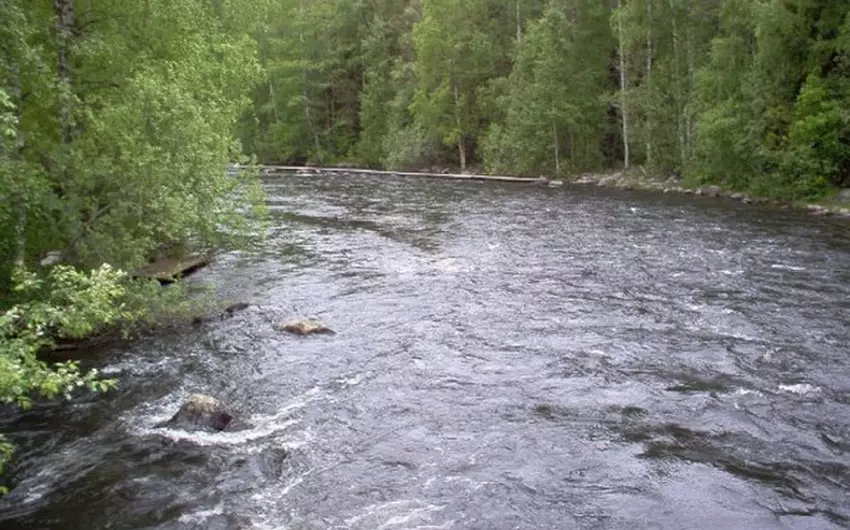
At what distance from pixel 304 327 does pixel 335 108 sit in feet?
189

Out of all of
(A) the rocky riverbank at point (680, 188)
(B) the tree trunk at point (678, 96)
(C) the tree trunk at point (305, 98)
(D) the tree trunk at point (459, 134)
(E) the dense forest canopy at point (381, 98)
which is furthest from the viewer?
(C) the tree trunk at point (305, 98)

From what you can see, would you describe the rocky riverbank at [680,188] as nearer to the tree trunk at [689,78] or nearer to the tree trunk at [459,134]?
the tree trunk at [689,78]

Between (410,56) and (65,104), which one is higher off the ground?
(410,56)

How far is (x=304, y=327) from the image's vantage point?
1608 cm

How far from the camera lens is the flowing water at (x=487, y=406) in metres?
8.98

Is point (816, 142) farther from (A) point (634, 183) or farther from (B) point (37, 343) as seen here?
(B) point (37, 343)

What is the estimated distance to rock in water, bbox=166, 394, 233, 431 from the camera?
11.2 m

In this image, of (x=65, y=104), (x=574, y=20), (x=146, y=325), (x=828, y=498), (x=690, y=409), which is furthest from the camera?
(x=574, y=20)

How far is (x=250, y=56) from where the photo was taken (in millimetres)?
19344

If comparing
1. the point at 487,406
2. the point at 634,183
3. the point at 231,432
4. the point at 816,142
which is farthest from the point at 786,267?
the point at 634,183

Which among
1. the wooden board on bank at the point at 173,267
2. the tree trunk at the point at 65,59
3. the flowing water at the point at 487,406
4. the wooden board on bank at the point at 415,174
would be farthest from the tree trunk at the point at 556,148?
the tree trunk at the point at 65,59

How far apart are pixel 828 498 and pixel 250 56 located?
16.3m

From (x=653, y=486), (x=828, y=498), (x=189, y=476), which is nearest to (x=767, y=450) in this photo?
(x=828, y=498)

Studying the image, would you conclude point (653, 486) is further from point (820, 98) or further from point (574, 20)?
point (574, 20)
